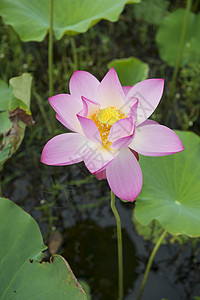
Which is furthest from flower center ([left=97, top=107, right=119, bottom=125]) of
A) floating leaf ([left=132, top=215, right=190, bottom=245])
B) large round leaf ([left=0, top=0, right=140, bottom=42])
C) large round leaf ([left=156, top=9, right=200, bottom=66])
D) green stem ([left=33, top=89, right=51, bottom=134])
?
large round leaf ([left=156, top=9, right=200, bottom=66])

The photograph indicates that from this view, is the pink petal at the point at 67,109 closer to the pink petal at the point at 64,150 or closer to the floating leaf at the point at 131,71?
the pink petal at the point at 64,150

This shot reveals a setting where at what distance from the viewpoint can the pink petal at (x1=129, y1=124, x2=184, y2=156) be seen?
2.87ft

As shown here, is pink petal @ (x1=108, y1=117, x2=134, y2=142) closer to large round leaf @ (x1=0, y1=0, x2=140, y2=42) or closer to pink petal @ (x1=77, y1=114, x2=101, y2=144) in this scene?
pink petal @ (x1=77, y1=114, x2=101, y2=144)

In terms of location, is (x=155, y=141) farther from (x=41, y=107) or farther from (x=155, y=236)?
(x=41, y=107)

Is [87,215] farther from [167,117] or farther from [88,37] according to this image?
[88,37]

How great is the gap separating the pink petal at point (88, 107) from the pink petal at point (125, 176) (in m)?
0.14

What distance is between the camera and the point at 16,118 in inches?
51.4

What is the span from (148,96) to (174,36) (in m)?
1.81

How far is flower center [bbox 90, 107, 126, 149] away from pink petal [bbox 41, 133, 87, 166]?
8cm

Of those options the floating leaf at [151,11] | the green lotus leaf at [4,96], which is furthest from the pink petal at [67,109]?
the floating leaf at [151,11]

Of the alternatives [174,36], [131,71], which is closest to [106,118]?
[131,71]

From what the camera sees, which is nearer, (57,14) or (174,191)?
(174,191)

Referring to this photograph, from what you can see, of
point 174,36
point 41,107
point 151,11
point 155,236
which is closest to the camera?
point 155,236

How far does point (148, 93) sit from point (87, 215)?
1005mm
